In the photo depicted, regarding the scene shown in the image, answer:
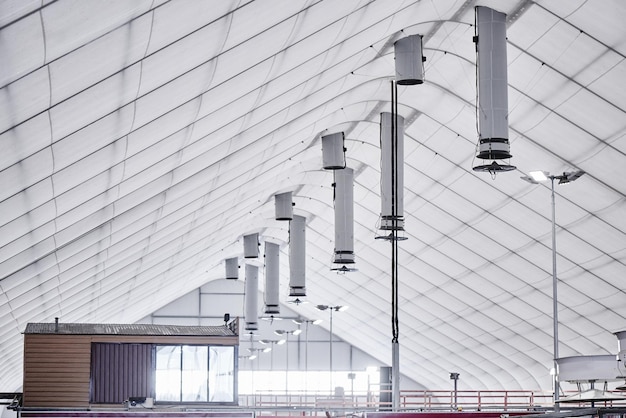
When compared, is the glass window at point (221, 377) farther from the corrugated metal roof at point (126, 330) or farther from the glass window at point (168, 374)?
the glass window at point (168, 374)

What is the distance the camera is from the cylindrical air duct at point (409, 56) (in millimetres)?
34562

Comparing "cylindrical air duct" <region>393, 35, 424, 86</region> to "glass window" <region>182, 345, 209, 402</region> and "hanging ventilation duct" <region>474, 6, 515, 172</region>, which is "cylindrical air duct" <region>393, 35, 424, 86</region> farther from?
"glass window" <region>182, 345, 209, 402</region>

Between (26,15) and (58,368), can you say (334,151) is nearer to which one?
(58,368)

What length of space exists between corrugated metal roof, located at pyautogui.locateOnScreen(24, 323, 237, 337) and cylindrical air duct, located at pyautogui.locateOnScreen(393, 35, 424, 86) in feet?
34.0

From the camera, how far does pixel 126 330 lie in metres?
33.2

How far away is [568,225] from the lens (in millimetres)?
47750

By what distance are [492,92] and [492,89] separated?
4.3 inches

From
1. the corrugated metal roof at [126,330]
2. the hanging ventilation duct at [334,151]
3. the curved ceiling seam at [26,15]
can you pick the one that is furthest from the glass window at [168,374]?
the curved ceiling seam at [26,15]

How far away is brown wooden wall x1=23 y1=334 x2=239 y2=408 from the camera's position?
31359 mm

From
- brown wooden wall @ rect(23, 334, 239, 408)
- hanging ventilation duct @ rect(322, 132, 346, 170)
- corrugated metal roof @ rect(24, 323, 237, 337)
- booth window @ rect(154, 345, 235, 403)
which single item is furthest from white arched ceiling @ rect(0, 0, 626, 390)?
booth window @ rect(154, 345, 235, 403)

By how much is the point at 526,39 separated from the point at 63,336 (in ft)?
61.0

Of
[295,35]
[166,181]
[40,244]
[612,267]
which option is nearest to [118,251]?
[166,181]

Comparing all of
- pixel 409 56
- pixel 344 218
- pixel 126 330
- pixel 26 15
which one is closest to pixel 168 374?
pixel 126 330

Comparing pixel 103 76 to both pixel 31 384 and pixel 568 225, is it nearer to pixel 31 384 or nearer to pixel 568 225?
pixel 31 384
